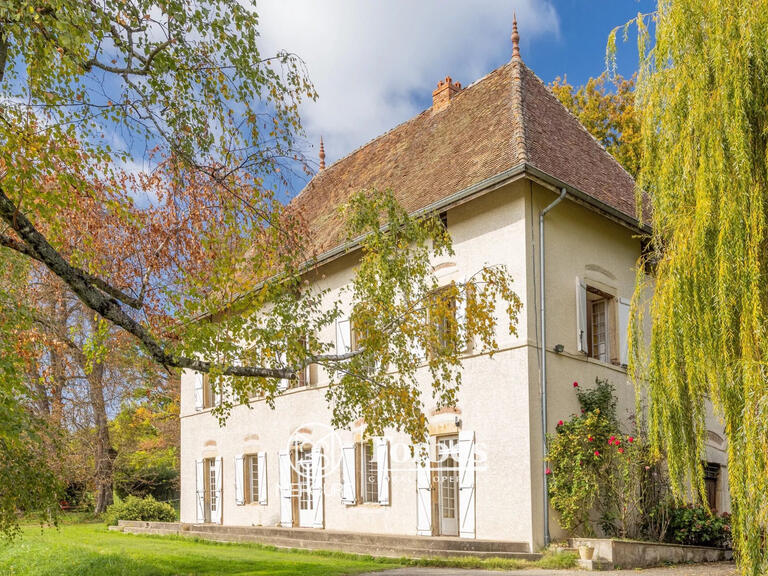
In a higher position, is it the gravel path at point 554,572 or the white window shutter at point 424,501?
the white window shutter at point 424,501

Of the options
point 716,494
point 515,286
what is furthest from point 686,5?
point 716,494

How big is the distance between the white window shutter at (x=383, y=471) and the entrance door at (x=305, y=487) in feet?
8.34

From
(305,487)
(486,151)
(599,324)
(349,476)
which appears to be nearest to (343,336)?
(349,476)

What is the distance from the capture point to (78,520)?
27.0m

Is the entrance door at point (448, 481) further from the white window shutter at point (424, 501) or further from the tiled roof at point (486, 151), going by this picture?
the tiled roof at point (486, 151)

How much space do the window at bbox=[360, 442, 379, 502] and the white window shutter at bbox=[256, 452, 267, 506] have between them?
3.61 metres

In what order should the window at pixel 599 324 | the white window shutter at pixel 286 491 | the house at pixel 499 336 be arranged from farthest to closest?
the white window shutter at pixel 286 491 → the window at pixel 599 324 → the house at pixel 499 336

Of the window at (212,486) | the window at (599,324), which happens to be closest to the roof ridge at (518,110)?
the window at (599,324)

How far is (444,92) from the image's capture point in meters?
18.0

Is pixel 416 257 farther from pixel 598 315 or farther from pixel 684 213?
pixel 598 315

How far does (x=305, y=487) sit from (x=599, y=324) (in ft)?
22.6

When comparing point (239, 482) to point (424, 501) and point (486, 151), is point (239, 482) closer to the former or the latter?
point (424, 501)

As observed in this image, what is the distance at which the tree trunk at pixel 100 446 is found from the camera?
80.4 ft

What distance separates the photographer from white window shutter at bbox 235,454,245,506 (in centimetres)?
1866
